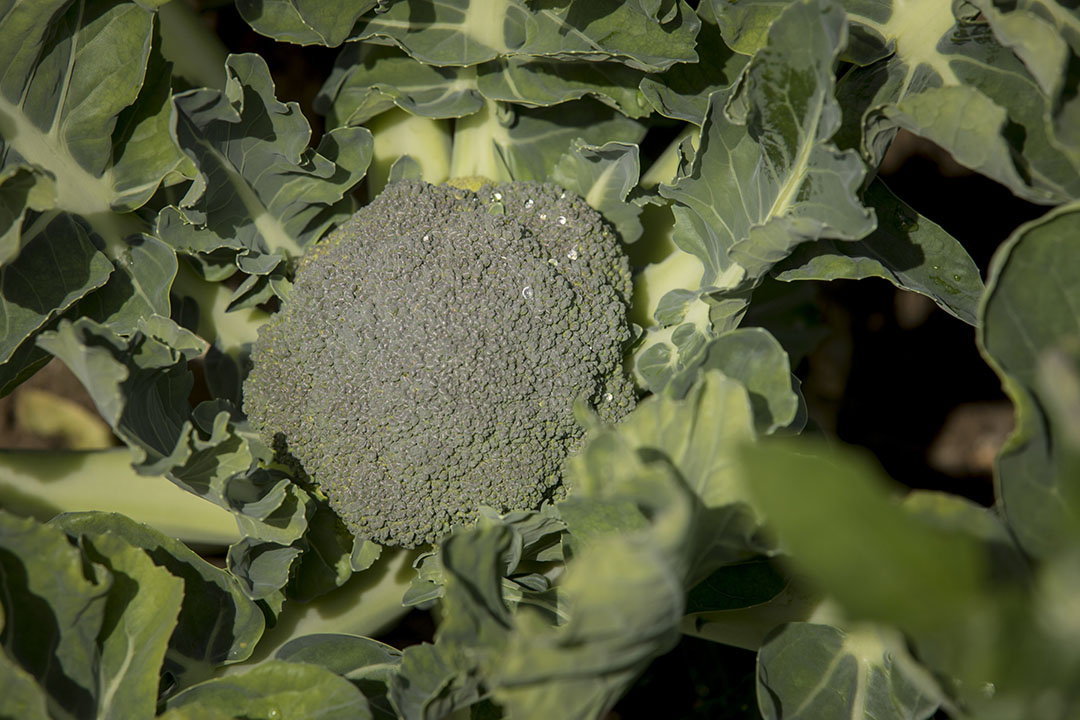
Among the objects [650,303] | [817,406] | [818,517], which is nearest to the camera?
[818,517]

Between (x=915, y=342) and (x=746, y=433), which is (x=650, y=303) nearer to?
(x=746, y=433)

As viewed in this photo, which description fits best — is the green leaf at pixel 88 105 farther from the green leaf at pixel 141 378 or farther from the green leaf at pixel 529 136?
the green leaf at pixel 529 136

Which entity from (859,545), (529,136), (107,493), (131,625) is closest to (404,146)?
(529,136)

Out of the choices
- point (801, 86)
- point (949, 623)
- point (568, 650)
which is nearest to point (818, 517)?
point (949, 623)

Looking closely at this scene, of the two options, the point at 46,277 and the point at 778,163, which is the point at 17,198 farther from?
the point at 778,163

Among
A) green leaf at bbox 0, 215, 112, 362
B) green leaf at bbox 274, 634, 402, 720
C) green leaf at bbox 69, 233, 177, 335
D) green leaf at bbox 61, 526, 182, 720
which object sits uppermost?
green leaf at bbox 0, 215, 112, 362

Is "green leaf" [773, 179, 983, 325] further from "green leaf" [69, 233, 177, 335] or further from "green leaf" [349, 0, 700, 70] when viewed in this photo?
"green leaf" [69, 233, 177, 335]

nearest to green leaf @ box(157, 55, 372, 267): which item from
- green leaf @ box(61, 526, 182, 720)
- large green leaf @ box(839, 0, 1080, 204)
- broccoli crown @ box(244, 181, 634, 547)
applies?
broccoli crown @ box(244, 181, 634, 547)
